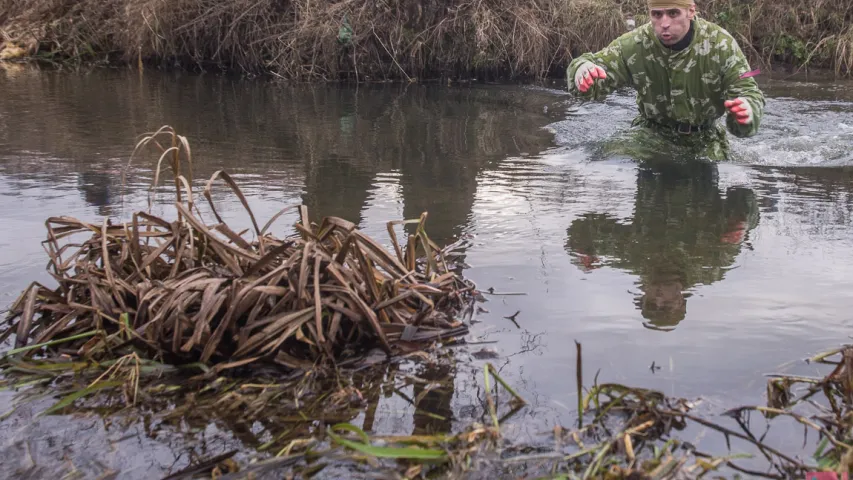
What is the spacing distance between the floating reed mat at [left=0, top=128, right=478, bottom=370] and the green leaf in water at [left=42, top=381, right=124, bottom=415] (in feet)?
0.61

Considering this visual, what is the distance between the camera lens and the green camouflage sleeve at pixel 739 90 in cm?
579

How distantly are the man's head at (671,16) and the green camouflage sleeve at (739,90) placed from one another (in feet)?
1.37

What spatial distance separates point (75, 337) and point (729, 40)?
17.1 ft

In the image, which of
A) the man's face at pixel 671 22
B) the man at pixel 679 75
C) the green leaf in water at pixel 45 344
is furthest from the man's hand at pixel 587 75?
the green leaf in water at pixel 45 344

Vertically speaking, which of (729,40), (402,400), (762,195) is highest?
(729,40)

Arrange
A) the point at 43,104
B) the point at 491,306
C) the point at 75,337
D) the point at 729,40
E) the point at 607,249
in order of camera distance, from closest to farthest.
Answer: the point at 75,337 → the point at 491,306 → the point at 607,249 → the point at 729,40 → the point at 43,104

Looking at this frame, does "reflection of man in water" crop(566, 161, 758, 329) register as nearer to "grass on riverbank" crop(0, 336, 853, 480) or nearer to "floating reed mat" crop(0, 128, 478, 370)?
"grass on riverbank" crop(0, 336, 853, 480)

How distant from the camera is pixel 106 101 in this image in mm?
9508

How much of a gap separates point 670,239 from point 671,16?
2387 millimetres

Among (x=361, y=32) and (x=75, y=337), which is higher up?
(x=361, y=32)

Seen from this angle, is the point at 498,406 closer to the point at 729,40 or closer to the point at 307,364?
the point at 307,364

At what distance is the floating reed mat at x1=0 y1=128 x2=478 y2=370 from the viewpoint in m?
2.81


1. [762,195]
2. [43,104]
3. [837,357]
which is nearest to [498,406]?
[837,357]

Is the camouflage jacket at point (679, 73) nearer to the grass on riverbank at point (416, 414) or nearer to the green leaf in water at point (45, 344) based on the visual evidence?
the grass on riverbank at point (416, 414)
